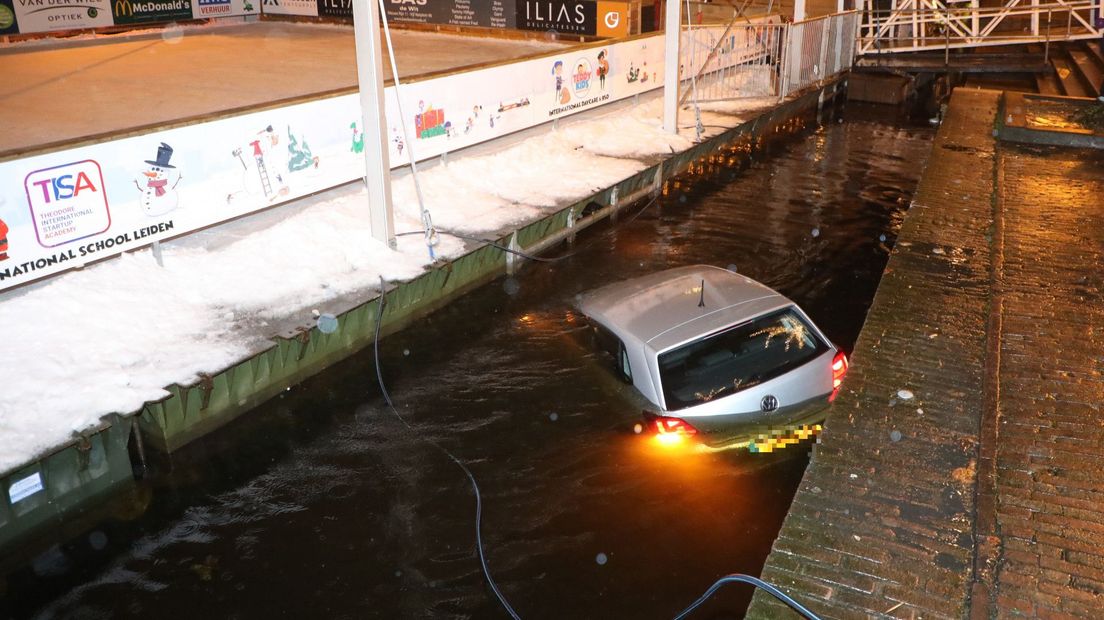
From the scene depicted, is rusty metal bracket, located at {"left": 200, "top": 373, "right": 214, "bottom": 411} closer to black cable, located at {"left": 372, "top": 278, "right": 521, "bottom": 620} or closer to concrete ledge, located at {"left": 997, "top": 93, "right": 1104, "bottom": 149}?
black cable, located at {"left": 372, "top": 278, "right": 521, "bottom": 620}

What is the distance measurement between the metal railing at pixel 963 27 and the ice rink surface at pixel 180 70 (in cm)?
1064

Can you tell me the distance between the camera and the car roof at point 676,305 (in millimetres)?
8484

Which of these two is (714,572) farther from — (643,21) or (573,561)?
(643,21)

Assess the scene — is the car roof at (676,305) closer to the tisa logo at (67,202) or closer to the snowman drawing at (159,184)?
the snowman drawing at (159,184)

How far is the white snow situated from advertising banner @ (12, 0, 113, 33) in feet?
49.1

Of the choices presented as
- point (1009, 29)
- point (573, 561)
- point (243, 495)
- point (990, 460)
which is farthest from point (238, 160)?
point (1009, 29)

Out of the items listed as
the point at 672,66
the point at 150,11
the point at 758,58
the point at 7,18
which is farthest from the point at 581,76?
the point at 150,11

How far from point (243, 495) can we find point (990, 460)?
6156 millimetres

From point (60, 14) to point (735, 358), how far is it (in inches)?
916

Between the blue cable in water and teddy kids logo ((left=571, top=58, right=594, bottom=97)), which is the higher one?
teddy kids logo ((left=571, top=58, right=594, bottom=97))

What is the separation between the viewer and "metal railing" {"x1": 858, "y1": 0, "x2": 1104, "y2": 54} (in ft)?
82.9

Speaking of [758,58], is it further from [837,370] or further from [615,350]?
[615,350]

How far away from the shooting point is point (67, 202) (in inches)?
394

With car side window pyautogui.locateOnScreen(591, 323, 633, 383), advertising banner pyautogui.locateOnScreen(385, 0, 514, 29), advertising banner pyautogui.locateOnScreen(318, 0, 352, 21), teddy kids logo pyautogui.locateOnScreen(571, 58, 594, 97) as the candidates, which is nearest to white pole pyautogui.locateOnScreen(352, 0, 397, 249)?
car side window pyautogui.locateOnScreen(591, 323, 633, 383)
